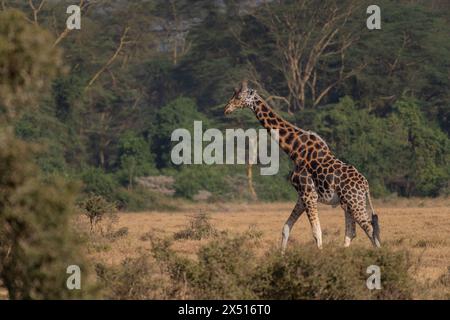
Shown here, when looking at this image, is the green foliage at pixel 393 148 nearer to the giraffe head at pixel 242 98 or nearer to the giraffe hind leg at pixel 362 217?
the giraffe head at pixel 242 98

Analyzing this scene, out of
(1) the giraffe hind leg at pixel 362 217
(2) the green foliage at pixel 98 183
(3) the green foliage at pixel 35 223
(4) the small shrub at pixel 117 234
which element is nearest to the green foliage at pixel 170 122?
(2) the green foliage at pixel 98 183

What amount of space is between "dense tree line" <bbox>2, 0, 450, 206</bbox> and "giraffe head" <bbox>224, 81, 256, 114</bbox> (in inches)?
631

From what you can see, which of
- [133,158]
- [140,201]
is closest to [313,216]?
[140,201]

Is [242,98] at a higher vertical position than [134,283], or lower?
higher

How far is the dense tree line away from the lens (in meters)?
31.2

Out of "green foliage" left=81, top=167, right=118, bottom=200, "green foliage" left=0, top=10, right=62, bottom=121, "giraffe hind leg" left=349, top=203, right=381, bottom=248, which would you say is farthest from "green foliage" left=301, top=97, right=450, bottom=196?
"green foliage" left=0, top=10, right=62, bottom=121

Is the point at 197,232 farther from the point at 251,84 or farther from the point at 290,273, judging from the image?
the point at 251,84

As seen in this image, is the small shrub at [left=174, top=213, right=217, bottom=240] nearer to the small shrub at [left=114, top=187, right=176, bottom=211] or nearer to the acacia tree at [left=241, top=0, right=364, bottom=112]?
the small shrub at [left=114, top=187, right=176, bottom=211]

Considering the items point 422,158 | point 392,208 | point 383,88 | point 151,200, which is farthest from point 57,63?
point 383,88

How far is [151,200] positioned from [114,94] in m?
11.1

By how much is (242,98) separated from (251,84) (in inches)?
894

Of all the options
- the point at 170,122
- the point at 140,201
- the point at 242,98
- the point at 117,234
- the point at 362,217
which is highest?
the point at 242,98

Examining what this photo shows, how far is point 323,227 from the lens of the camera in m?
19.9

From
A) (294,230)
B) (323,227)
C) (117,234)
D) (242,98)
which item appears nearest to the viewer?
(242,98)
